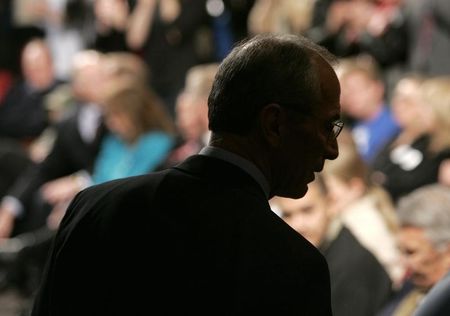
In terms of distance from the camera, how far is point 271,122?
2150mm

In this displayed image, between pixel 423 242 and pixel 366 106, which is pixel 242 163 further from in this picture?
pixel 366 106

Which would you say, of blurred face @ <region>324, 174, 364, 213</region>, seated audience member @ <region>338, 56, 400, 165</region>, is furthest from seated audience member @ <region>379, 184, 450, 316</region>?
seated audience member @ <region>338, 56, 400, 165</region>

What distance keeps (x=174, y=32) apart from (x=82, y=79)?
0.97 metres

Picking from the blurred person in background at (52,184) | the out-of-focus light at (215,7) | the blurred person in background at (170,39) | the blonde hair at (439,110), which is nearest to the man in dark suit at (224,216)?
the blonde hair at (439,110)

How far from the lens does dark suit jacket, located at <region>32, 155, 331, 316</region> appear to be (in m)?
2.04

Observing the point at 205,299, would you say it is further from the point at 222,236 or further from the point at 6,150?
the point at 6,150

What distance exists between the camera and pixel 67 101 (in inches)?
344

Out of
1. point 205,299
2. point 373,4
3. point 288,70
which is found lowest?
point 373,4

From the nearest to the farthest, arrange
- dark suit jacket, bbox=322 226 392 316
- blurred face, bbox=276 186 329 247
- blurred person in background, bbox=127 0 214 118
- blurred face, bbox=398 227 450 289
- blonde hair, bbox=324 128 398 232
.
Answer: dark suit jacket, bbox=322 226 392 316 → blurred face, bbox=398 227 450 289 → blurred face, bbox=276 186 329 247 → blonde hair, bbox=324 128 398 232 → blurred person in background, bbox=127 0 214 118

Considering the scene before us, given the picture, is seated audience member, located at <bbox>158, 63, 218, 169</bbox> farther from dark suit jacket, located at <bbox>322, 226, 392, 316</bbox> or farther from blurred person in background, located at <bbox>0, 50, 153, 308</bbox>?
dark suit jacket, located at <bbox>322, 226, 392, 316</bbox>

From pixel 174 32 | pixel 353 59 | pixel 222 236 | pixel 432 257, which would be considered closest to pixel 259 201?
pixel 222 236

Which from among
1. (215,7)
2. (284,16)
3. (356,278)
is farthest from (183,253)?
(215,7)

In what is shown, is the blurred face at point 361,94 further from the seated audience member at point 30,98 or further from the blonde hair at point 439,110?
the seated audience member at point 30,98

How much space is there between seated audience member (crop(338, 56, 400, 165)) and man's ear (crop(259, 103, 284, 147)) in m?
4.72
